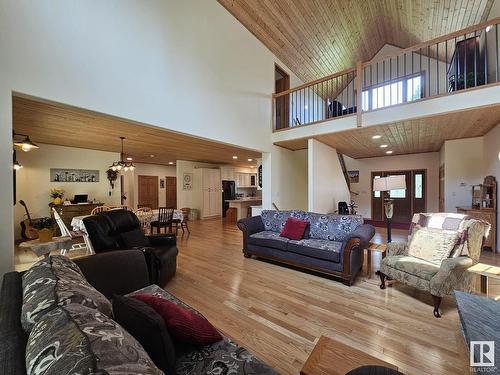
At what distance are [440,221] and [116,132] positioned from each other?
5472 millimetres

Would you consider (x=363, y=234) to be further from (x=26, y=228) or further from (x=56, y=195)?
(x=26, y=228)

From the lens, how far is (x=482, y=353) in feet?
4.01

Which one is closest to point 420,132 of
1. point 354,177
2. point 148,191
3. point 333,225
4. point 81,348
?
point 333,225

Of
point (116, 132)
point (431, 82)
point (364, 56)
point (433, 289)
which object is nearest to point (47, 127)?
point (116, 132)

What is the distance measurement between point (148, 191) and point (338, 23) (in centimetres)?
923

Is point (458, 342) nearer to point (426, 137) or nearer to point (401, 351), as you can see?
point (401, 351)

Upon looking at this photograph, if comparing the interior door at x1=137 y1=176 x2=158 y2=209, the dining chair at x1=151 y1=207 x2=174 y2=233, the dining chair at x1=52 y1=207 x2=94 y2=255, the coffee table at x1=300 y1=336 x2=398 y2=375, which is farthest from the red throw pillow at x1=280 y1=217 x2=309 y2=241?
the interior door at x1=137 y1=176 x2=158 y2=209

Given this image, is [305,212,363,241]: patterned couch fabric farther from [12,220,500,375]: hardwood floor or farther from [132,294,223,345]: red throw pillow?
[132,294,223,345]: red throw pillow

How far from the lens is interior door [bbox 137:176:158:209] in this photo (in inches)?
383

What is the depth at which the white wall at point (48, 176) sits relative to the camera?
5.20 m

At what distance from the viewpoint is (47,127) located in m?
3.96

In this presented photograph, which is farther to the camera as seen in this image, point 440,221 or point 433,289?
point 440,221

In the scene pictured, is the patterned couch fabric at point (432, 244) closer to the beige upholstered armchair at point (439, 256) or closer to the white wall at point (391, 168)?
the beige upholstered armchair at point (439, 256)

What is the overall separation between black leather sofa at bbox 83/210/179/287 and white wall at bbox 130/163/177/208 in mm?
6982
